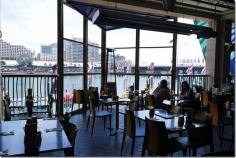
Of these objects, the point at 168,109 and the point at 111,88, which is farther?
the point at 111,88

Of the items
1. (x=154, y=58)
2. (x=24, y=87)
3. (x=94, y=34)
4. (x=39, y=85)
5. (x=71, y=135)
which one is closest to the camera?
(x=71, y=135)

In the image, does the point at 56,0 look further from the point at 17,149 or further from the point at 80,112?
the point at 17,149

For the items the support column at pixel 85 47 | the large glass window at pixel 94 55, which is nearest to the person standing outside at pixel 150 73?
the large glass window at pixel 94 55

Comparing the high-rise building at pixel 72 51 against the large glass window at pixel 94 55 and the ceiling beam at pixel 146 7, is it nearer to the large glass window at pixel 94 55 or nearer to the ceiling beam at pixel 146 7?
the large glass window at pixel 94 55

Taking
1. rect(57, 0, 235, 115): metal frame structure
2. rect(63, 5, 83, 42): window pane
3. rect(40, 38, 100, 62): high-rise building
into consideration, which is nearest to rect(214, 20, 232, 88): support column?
rect(57, 0, 235, 115): metal frame structure

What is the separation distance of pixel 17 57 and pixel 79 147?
2886 mm

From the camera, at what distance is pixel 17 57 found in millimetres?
5688

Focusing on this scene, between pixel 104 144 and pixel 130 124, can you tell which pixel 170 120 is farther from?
pixel 104 144

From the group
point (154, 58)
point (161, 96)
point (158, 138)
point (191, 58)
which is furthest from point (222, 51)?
point (158, 138)

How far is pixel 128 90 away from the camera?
7.70 m

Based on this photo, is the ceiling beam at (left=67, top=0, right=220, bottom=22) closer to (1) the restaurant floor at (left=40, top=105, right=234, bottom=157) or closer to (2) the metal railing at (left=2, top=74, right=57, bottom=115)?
(2) the metal railing at (left=2, top=74, right=57, bottom=115)

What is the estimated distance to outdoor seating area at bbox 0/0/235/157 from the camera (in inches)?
113

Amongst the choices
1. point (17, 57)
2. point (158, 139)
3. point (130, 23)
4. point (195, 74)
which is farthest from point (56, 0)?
point (195, 74)

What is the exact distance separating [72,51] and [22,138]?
4863 millimetres
